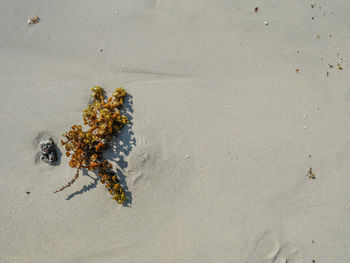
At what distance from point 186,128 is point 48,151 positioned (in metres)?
1.92

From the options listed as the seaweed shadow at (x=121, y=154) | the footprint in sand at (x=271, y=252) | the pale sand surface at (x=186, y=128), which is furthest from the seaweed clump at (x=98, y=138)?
the footprint in sand at (x=271, y=252)

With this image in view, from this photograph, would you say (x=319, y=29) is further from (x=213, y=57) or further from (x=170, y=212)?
(x=170, y=212)

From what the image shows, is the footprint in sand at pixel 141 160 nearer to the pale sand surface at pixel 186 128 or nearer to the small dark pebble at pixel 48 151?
the pale sand surface at pixel 186 128

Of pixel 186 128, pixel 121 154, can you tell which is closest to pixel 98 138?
pixel 121 154

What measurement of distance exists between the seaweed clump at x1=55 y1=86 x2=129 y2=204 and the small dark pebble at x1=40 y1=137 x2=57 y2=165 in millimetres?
185

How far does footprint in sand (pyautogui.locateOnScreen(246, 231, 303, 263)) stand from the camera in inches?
151

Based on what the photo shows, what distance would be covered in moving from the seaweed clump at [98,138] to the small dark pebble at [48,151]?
185 millimetres

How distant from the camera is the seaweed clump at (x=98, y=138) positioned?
367cm

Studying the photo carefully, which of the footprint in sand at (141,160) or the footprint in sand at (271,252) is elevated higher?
the footprint in sand at (141,160)

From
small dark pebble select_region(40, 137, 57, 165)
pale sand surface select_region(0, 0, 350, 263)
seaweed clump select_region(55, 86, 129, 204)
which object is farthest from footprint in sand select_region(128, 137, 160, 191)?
small dark pebble select_region(40, 137, 57, 165)

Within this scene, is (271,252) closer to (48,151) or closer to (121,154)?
(121,154)

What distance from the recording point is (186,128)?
3.95 metres

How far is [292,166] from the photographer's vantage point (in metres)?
3.96

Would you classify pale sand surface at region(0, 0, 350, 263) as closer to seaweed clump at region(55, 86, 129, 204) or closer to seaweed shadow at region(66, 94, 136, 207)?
seaweed shadow at region(66, 94, 136, 207)
